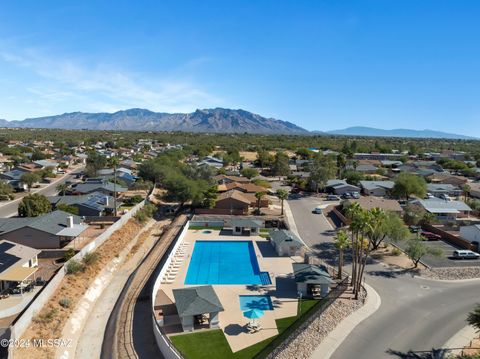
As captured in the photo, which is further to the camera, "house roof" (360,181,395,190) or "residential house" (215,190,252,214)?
"house roof" (360,181,395,190)

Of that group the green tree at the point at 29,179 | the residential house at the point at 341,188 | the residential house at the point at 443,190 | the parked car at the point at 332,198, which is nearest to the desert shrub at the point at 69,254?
the green tree at the point at 29,179

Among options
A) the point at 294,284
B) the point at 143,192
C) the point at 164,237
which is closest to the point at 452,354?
the point at 294,284

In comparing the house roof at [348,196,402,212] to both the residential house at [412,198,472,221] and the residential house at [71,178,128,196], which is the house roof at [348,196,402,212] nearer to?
the residential house at [412,198,472,221]

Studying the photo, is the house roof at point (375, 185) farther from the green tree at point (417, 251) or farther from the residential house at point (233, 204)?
the green tree at point (417, 251)

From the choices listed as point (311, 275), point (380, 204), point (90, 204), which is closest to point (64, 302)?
point (311, 275)

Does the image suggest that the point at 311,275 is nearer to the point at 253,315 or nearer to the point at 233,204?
the point at 253,315

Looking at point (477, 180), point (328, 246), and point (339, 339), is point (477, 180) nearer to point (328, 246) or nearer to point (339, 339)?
point (328, 246)

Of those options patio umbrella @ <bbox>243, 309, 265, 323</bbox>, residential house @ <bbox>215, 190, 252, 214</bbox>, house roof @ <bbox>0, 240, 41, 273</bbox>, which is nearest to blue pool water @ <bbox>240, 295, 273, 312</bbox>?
patio umbrella @ <bbox>243, 309, 265, 323</bbox>
